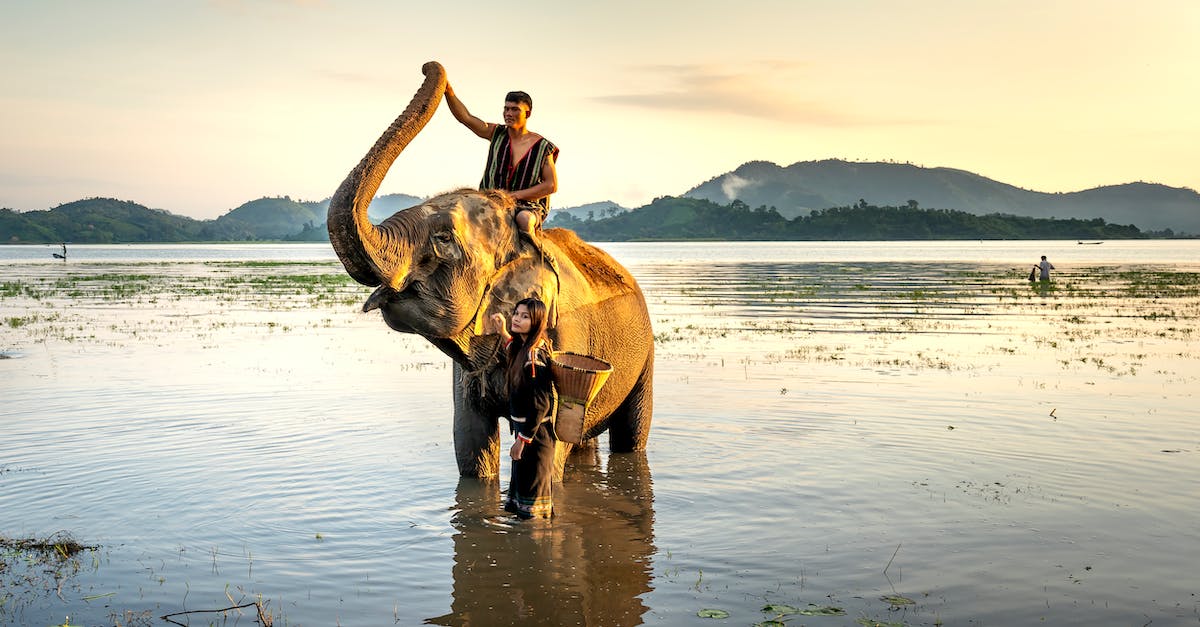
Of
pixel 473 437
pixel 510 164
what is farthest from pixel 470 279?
pixel 473 437

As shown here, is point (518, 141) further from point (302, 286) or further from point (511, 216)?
point (302, 286)

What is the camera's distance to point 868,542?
7.99 m

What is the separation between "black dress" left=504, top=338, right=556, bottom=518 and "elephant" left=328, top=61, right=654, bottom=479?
0.41 metres

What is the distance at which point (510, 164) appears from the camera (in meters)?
8.48

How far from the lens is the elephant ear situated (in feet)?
25.1

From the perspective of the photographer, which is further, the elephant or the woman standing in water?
the woman standing in water

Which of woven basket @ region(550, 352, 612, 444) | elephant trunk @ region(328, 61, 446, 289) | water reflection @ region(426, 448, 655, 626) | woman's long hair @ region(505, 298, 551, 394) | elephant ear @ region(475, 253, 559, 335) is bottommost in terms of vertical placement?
water reflection @ region(426, 448, 655, 626)

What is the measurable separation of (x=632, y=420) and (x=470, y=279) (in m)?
4.08

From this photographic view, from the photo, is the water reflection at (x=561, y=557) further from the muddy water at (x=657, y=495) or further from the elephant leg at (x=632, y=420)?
the elephant leg at (x=632, y=420)

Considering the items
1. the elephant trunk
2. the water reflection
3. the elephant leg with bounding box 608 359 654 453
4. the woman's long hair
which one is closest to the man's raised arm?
the elephant trunk

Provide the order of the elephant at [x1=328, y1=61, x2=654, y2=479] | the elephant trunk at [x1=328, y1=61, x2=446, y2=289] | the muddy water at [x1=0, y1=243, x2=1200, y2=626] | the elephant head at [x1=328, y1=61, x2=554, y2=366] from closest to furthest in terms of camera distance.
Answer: the elephant trunk at [x1=328, y1=61, x2=446, y2=289] → the elephant head at [x1=328, y1=61, x2=554, y2=366] → the elephant at [x1=328, y1=61, x2=654, y2=479] → the muddy water at [x1=0, y1=243, x2=1200, y2=626]

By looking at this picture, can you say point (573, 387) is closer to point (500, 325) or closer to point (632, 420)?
point (500, 325)

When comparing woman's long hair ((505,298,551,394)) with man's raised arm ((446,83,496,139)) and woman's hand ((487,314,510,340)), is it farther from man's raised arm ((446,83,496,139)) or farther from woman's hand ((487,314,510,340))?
man's raised arm ((446,83,496,139))

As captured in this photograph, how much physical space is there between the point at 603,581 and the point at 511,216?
2.70 metres
